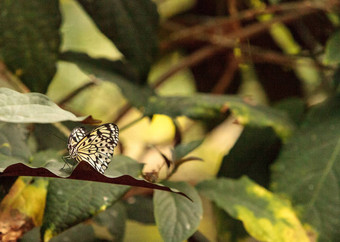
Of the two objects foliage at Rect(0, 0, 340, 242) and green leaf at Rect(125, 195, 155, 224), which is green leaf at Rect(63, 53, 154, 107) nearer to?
foliage at Rect(0, 0, 340, 242)

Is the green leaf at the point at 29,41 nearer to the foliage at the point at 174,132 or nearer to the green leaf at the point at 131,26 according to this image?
the foliage at the point at 174,132

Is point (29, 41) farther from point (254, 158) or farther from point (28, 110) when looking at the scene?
point (254, 158)

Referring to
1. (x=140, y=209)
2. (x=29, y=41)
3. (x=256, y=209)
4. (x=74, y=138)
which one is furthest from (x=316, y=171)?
(x=29, y=41)

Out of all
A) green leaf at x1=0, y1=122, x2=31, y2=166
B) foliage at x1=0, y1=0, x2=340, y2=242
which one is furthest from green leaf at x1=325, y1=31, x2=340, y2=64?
green leaf at x1=0, y1=122, x2=31, y2=166

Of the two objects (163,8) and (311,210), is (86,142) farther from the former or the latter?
(163,8)

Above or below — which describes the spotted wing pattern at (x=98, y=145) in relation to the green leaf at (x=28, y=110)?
below

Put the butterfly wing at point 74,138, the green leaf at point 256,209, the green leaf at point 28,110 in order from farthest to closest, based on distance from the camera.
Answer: the green leaf at point 256,209, the butterfly wing at point 74,138, the green leaf at point 28,110

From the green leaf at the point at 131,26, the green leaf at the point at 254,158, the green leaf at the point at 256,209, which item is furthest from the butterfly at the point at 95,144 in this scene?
the green leaf at the point at 254,158

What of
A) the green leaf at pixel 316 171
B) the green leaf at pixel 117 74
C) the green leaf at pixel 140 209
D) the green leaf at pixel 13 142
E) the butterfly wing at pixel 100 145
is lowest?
the green leaf at pixel 140 209
